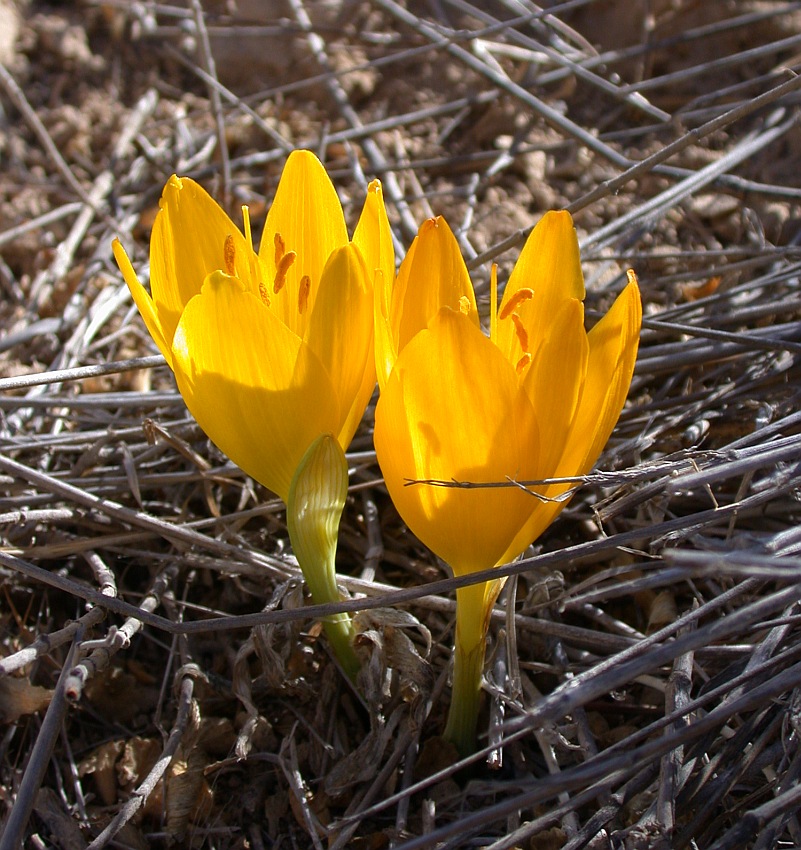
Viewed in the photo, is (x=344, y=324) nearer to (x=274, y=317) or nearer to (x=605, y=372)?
(x=274, y=317)

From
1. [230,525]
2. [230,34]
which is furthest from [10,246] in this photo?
[230,525]

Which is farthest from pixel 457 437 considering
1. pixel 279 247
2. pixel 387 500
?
pixel 387 500

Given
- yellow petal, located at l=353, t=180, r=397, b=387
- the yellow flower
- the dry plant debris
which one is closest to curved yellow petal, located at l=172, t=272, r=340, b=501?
the yellow flower

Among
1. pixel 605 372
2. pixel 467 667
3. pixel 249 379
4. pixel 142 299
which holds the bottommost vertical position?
pixel 467 667

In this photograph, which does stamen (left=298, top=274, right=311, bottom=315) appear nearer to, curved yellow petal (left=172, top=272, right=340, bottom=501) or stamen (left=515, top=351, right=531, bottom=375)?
curved yellow petal (left=172, top=272, right=340, bottom=501)

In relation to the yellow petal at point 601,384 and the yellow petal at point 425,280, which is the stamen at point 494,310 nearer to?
the yellow petal at point 425,280

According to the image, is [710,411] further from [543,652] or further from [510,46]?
[510,46]

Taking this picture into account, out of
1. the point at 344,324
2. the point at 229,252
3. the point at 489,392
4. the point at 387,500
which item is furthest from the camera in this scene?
the point at 387,500

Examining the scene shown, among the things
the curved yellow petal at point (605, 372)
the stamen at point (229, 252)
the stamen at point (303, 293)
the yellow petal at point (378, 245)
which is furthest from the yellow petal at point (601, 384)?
the stamen at point (229, 252)
